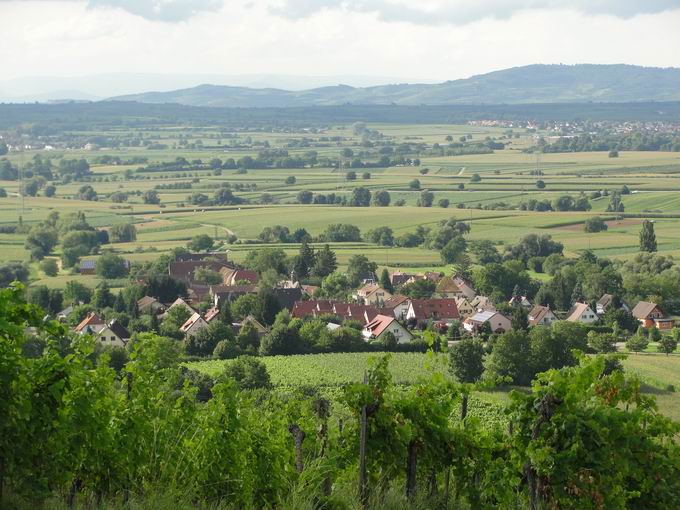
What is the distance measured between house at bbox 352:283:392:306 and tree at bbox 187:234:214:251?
14.2 meters

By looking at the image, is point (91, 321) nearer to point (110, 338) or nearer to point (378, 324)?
point (110, 338)

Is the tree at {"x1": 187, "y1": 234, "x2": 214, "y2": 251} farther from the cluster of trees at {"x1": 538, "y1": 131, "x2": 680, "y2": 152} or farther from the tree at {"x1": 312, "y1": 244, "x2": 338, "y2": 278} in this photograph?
the cluster of trees at {"x1": 538, "y1": 131, "x2": 680, "y2": 152}

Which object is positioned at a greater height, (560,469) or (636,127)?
(560,469)

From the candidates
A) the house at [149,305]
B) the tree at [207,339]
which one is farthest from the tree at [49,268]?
the tree at [207,339]

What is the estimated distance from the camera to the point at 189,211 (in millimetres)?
78875

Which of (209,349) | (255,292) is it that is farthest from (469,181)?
(209,349)

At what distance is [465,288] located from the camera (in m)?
48.9

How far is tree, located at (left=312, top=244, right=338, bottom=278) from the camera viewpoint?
174 ft

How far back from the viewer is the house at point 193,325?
36688 mm

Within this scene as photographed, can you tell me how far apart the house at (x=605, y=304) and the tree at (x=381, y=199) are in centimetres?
4075

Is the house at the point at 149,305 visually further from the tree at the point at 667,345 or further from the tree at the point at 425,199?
the tree at the point at 425,199

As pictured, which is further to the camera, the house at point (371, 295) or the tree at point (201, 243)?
the tree at point (201, 243)

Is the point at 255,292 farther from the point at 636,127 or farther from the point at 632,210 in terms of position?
the point at 636,127

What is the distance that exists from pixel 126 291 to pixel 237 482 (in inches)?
1447
